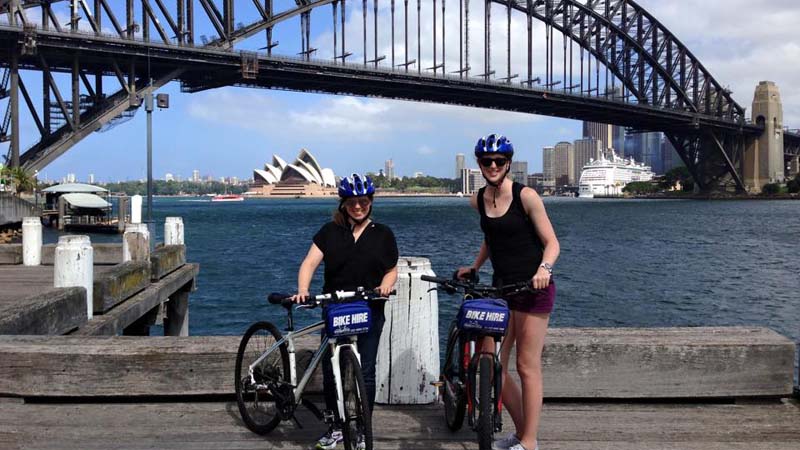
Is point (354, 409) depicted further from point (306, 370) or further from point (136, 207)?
point (136, 207)

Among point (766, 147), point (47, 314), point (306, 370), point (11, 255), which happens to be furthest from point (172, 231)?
point (766, 147)

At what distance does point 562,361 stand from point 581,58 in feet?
328

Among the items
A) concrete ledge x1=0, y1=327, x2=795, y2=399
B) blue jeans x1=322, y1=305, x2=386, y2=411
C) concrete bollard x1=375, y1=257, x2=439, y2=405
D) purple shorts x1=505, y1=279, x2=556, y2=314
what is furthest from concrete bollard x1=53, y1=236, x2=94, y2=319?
purple shorts x1=505, y1=279, x2=556, y2=314

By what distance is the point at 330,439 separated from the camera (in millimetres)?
4156

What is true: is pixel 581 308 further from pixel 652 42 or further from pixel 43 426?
pixel 652 42

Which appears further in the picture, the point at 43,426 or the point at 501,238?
the point at 43,426

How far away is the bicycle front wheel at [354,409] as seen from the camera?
154 inches

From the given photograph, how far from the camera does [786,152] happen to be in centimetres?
14988

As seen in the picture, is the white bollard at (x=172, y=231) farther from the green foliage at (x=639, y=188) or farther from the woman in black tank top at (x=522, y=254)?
the green foliage at (x=639, y=188)

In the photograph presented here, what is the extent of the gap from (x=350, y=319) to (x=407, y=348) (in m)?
1.15

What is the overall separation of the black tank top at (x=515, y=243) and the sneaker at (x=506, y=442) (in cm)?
89

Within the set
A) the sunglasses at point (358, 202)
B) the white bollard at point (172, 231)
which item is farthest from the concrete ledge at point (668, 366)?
the white bollard at point (172, 231)

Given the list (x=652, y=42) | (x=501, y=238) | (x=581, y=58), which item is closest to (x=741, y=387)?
(x=501, y=238)

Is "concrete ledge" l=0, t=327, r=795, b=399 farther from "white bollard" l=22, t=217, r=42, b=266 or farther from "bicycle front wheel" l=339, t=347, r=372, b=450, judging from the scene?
"white bollard" l=22, t=217, r=42, b=266
